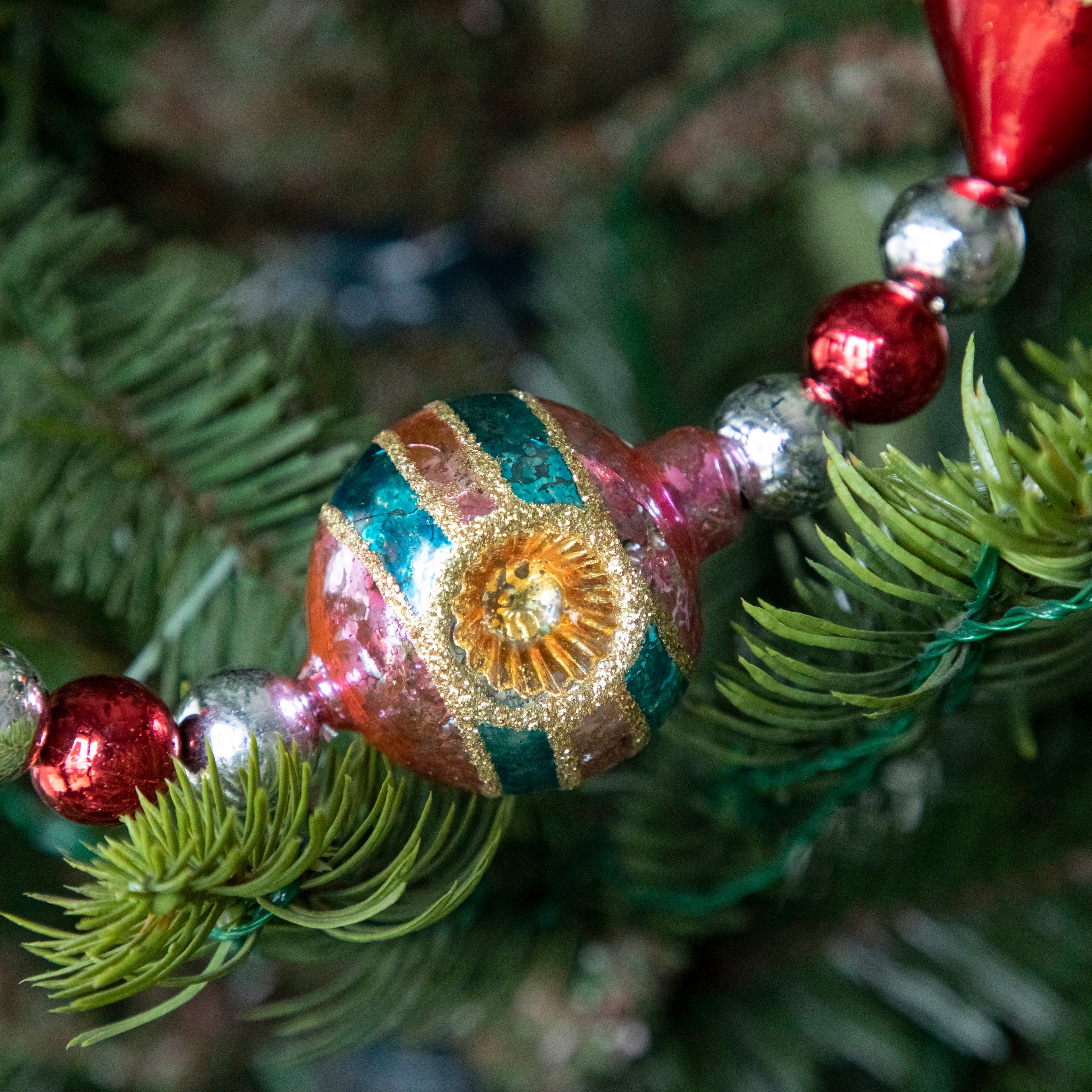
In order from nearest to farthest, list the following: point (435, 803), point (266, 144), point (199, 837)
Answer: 1. point (199, 837)
2. point (435, 803)
3. point (266, 144)

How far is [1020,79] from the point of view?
1.12 ft

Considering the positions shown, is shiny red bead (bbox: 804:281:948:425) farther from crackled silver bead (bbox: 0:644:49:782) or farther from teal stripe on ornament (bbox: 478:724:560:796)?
crackled silver bead (bbox: 0:644:49:782)

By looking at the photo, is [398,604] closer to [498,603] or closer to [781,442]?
[498,603]

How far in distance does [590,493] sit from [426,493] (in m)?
0.05

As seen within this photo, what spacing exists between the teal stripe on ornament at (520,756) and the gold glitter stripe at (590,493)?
0.05 meters

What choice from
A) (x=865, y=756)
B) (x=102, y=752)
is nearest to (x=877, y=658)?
(x=865, y=756)

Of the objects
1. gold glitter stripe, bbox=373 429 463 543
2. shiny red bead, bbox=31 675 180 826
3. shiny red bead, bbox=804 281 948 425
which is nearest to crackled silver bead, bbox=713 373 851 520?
shiny red bead, bbox=804 281 948 425

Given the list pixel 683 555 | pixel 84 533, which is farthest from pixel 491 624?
pixel 84 533

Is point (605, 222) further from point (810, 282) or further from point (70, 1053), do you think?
point (70, 1053)

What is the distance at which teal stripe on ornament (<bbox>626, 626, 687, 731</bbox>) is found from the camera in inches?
11.9

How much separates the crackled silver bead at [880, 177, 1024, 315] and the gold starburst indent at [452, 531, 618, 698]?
7.4 inches

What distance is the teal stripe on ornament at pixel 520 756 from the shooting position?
296mm

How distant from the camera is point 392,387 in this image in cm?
67

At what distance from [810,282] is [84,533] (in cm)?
45
